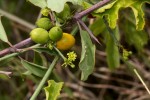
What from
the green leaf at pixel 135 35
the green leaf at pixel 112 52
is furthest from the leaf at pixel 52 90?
the green leaf at pixel 135 35

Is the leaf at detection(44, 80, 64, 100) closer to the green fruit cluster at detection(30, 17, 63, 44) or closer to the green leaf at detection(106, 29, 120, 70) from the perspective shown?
the green fruit cluster at detection(30, 17, 63, 44)

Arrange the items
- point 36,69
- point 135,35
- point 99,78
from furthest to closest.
→ point 99,78 → point 135,35 → point 36,69

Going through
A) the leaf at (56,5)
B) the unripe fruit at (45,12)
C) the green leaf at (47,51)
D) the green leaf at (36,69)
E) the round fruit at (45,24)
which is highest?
the leaf at (56,5)

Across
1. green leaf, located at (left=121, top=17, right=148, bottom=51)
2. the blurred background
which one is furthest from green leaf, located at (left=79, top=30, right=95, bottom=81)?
the blurred background

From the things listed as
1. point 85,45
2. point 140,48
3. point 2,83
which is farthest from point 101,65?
point 85,45

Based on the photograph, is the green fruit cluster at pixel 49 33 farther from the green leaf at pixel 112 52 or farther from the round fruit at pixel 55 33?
the green leaf at pixel 112 52

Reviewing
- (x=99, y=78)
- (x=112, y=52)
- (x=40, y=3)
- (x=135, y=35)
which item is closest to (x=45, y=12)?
(x=40, y=3)

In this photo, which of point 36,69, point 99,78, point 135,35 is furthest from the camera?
point 99,78

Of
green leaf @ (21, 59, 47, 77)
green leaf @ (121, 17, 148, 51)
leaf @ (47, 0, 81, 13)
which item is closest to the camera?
leaf @ (47, 0, 81, 13)

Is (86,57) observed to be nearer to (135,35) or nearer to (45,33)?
(45,33)
